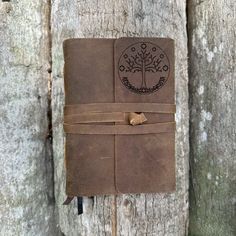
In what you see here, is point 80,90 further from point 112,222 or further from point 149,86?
point 112,222

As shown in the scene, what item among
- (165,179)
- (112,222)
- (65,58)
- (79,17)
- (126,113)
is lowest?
(112,222)

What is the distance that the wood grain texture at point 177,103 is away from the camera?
91 centimetres

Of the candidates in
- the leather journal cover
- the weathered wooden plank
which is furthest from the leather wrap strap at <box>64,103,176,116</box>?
the weathered wooden plank

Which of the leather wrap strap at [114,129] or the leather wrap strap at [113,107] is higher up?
the leather wrap strap at [113,107]

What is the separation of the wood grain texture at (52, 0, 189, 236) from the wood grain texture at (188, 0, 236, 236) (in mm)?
44

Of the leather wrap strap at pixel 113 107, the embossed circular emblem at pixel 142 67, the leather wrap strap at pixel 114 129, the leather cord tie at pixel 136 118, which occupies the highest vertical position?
the embossed circular emblem at pixel 142 67

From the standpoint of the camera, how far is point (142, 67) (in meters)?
0.87

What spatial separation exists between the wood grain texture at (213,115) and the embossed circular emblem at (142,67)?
6.6 inches

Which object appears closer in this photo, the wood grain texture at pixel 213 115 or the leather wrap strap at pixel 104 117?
the leather wrap strap at pixel 104 117

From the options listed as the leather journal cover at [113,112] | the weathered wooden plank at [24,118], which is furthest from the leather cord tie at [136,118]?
the weathered wooden plank at [24,118]

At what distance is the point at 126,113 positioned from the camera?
2.83ft

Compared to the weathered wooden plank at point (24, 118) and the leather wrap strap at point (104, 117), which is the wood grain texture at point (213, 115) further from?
the weathered wooden plank at point (24, 118)

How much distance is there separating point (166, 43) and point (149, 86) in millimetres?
112

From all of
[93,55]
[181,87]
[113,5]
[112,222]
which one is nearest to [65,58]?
[93,55]
